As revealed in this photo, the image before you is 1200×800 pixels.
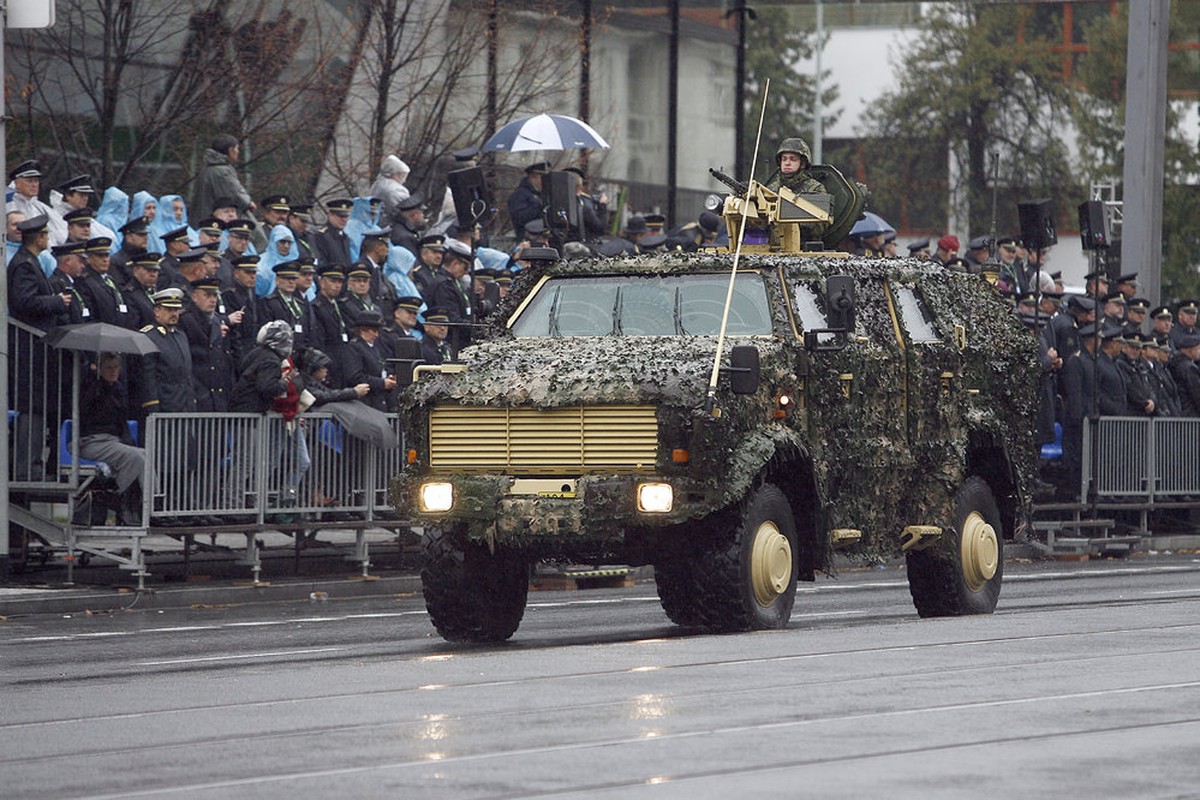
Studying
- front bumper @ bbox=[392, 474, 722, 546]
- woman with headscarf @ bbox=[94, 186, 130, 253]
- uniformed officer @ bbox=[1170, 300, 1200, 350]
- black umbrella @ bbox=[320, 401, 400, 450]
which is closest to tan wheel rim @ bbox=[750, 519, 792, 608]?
front bumper @ bbox=[392, 474, 722, 546]

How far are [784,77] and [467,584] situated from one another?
71.3 metres

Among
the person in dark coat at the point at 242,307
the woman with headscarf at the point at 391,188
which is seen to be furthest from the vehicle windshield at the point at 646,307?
the woman with headscarf at the point at 391,188

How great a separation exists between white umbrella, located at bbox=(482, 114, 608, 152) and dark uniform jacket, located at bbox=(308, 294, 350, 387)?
4117mm

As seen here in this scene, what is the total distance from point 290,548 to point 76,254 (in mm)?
3279

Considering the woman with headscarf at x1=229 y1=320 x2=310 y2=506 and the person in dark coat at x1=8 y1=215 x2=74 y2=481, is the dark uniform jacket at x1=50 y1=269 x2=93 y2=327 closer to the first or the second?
the person in dark coat at x1=8 y1=215 x2=74 y2=481

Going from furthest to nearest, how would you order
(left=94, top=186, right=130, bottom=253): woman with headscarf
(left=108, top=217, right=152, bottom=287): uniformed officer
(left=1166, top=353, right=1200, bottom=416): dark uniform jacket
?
1. (left=1166, top=353, right=1200, bottom=416): dark uniform jacket
2. (left=94, top=186, right=130, bottom=253): woman with headscarf
3. (left=108, top=217, right=152, bottom=287): uniformed officer

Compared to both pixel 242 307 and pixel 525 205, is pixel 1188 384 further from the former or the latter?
pixel 242 307

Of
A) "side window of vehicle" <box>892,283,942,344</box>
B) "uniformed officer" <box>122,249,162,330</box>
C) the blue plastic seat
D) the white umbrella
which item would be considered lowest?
the blue plastic seat

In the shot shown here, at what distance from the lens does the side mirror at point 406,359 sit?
16.8m

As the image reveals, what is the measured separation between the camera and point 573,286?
1739 centimetres

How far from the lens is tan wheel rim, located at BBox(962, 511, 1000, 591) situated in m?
18.3

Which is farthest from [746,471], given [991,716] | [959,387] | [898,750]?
[898,750]

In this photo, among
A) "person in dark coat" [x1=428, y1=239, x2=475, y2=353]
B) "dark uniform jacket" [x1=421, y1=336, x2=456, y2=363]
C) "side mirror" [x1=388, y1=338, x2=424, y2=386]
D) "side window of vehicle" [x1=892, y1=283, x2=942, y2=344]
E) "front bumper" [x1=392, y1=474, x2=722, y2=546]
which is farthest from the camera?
"person in dark coat" [x1=428, y1=239, x2=475, y2=353]

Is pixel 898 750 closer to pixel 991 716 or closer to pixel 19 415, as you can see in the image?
pixel 991 716
